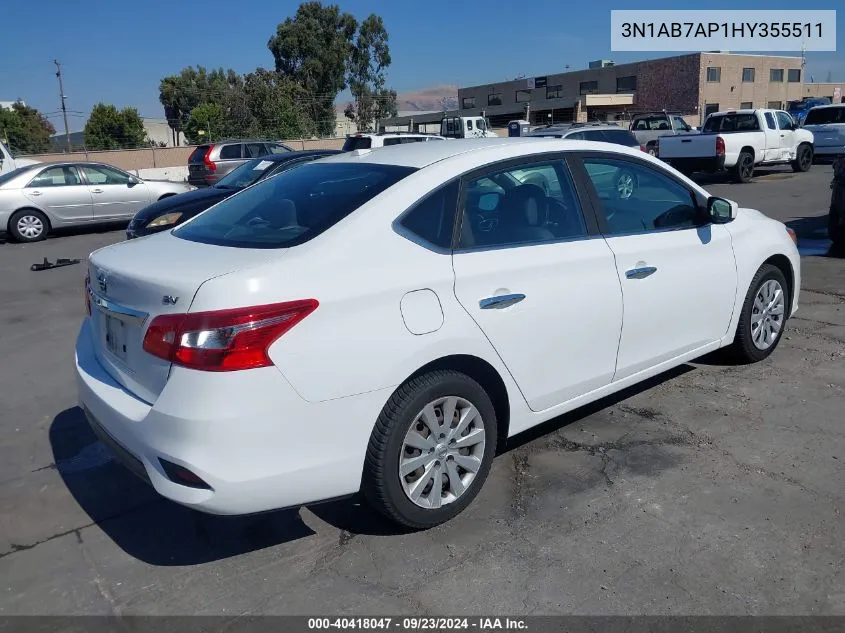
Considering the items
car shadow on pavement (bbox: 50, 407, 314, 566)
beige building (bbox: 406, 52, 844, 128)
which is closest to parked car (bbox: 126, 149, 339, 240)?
car shadow on pavement (bbox: 50, 407, 314, 566)

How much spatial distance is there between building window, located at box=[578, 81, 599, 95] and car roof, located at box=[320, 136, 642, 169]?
61.3m

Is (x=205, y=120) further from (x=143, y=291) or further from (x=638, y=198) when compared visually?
(x=143, y=291)

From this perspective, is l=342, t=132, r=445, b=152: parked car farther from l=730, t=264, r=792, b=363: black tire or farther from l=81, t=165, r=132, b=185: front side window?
l=730, t=264, r=792, b=363: black tire

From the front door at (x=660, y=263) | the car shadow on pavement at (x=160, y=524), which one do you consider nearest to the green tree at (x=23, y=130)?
the car shadow on pavement at (x=160, y=524)

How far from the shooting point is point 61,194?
1421 centimetres

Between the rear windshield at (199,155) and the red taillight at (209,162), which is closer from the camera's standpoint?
the red taillight at (209,162)

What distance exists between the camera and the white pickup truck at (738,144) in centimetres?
1938

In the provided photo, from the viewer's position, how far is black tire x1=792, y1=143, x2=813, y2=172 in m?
22.1

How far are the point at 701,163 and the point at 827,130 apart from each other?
26.1 feet

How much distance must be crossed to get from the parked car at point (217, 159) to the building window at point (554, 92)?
4743 centimetres

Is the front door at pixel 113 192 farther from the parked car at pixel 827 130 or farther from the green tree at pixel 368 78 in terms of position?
the green tree at pixel 368 78

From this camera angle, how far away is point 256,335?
9.23ft

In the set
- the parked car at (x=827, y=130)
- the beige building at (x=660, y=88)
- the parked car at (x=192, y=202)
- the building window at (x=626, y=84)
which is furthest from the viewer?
the building window at (x=626, y=84)

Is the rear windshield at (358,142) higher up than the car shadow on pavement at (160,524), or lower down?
higher up
